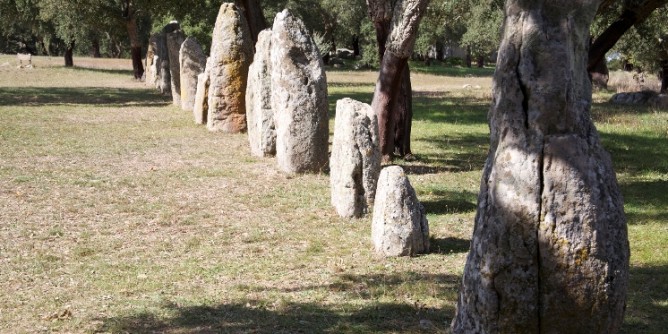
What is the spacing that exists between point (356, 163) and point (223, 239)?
1.94 m

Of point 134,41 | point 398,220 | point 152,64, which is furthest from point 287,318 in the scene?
point 134,41

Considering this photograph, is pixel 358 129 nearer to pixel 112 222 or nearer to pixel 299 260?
pixel 299 260

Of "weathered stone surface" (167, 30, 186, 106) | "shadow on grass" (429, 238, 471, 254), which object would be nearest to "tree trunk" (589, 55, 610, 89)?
"weathered stone surface" (167, 30, 186, 106)

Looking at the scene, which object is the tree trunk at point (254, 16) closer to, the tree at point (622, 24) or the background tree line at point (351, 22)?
the background tree line at point (351, 22)

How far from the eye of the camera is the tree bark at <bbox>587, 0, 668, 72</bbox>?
1650 cm

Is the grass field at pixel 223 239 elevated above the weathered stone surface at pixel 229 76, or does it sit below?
below

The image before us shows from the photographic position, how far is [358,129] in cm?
1060

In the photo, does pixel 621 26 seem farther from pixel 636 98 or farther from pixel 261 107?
pixel 636 98

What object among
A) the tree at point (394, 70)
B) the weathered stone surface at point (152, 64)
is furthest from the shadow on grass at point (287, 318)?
the weathered stone surface at point (152, 64)

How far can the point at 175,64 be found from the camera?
26812 millimetres

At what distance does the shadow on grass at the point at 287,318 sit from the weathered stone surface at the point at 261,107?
8.07 m

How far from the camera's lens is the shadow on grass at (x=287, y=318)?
6.55 metres

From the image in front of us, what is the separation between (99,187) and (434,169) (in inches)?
209

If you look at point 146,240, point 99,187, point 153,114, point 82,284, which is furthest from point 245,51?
point 82,284
